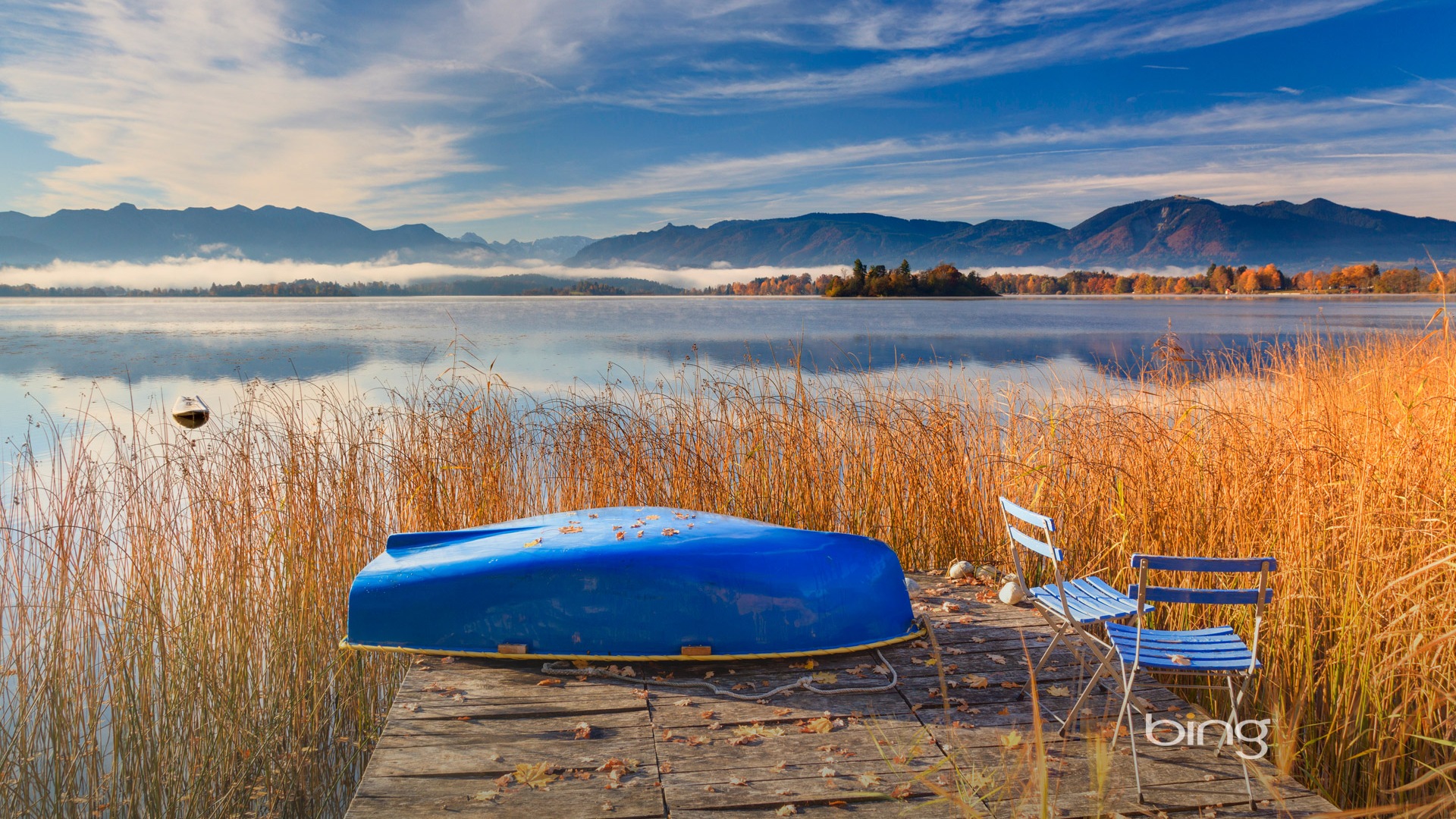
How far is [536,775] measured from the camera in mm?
2512

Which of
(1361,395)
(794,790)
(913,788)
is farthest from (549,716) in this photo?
(1361,395)

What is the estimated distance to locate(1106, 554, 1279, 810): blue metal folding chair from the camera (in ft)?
7.67

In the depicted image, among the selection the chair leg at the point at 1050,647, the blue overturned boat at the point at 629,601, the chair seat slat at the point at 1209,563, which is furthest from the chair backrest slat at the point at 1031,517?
the blue overturned boat at the point at 629,601

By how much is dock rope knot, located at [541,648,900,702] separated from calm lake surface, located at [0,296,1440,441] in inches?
174

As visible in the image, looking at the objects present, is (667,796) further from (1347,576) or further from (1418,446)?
(1418,446)

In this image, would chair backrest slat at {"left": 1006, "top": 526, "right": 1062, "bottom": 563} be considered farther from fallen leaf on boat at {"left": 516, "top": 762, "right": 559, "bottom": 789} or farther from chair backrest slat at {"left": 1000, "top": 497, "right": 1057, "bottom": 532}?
fallen leaf on boat at {"left": 516, "top": 762, "right": 559, "bottom": 789}

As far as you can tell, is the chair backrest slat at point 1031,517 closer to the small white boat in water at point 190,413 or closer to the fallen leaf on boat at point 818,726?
the fallen leaf on boat at point 818,726

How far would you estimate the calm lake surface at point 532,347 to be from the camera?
1435 cm

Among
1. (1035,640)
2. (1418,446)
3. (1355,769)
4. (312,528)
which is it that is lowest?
(1355,769)

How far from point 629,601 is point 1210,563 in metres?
2.10

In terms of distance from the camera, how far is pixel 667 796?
240 cm

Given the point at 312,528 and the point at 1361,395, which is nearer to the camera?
the point at 312,528

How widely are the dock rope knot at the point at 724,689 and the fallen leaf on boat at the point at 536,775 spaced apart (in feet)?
2.22

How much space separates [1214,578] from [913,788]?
2733 millimetres
